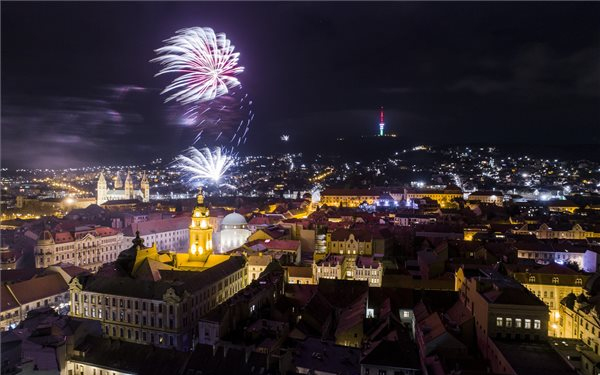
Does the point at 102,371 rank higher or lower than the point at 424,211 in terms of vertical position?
lower

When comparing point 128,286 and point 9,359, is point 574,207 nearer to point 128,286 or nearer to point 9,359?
point 128,286

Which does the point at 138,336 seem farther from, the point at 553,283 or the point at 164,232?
the point at 164,232

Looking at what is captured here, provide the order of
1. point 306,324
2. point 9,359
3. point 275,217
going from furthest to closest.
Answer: point 275,217 → point 306,324 → point 9,359

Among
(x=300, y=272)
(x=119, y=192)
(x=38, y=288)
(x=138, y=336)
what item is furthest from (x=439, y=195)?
(x=38, y=288)

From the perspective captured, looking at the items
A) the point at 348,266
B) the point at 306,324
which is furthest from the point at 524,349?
the point at 348,266

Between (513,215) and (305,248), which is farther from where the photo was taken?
(513,215)

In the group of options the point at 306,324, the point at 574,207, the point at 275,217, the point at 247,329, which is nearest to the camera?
the point at 247,329

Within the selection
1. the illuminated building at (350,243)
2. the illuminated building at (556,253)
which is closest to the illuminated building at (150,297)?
the illuminated building at (350,243)
